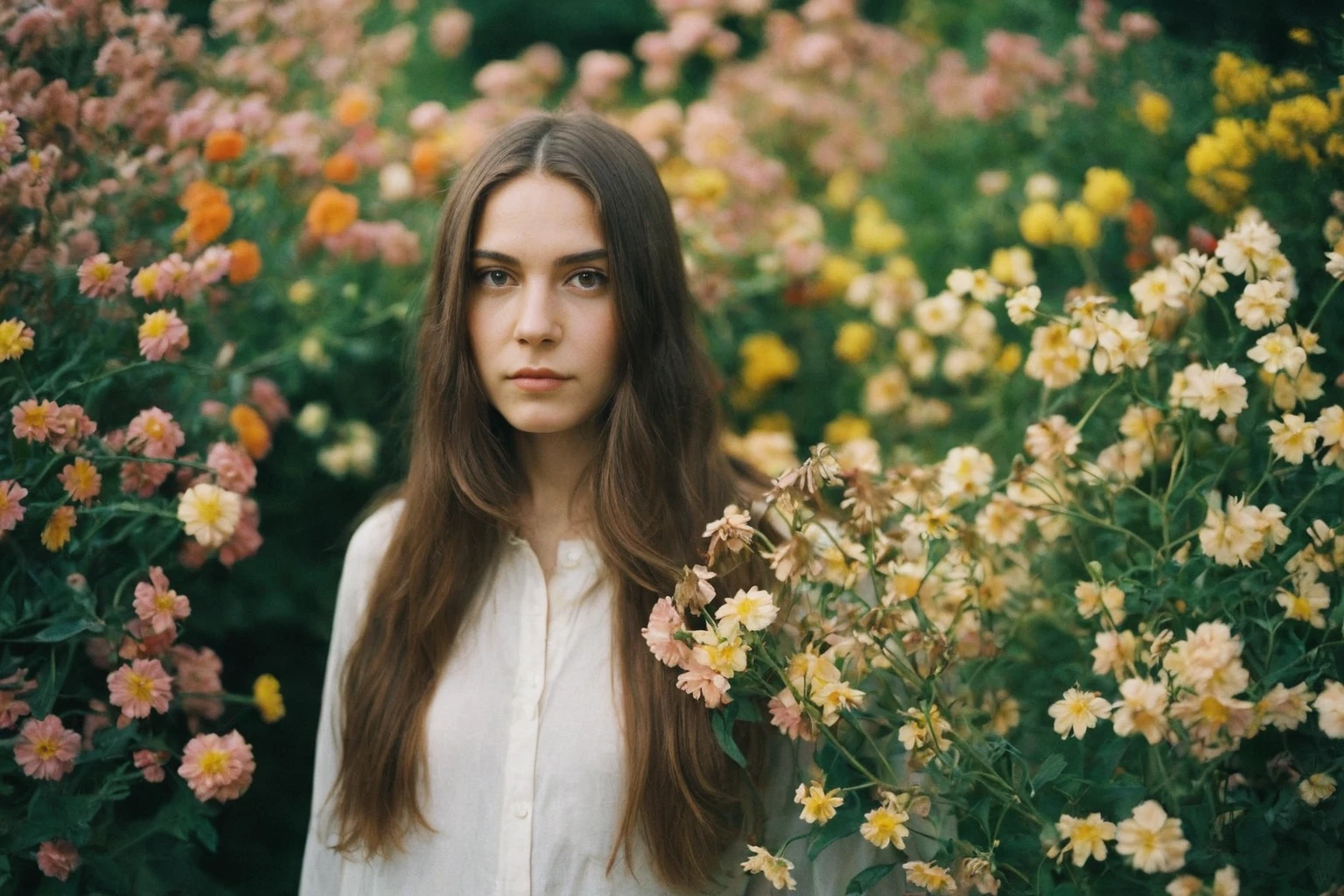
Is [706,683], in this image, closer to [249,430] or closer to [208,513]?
[208,513]

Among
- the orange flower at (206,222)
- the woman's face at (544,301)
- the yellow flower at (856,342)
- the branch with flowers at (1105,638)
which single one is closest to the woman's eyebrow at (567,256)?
the woman's face at (544,301)

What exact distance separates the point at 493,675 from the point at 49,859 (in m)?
0.61

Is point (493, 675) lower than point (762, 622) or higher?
lower

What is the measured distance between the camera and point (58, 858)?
4.57 feet

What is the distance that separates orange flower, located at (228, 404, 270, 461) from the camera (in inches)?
68.5

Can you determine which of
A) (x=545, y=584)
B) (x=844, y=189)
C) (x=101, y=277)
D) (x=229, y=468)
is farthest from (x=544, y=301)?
(x=844, y=189)

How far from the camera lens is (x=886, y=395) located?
2.42m

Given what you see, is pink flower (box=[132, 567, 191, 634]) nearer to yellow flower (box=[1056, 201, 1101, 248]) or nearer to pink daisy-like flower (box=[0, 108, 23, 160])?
pink daisy-like flower (box=[0, 108, 23, 160])

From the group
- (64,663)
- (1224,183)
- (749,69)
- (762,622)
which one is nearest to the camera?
(762,622)

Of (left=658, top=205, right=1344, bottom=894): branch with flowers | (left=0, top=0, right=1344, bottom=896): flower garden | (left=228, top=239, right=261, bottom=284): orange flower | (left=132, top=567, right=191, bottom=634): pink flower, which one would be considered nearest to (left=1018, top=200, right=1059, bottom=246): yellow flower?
(left=0, top=0, right=1344, bottom=896): flower garden

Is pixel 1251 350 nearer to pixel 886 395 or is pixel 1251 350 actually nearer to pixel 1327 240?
pixel 1327 240

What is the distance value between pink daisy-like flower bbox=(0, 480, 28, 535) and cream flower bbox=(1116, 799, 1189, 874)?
1361 millimetres

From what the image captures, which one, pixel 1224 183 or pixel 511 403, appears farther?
pixel 1224 183

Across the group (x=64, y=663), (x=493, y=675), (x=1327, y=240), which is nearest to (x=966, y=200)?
(x=1327, y=240)
